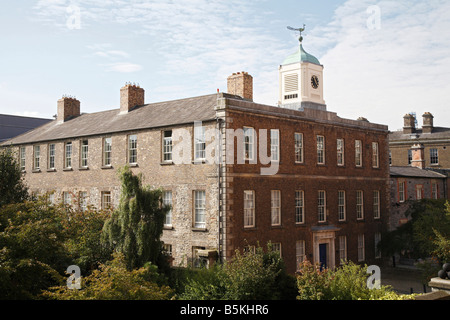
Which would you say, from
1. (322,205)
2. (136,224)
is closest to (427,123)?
(322,205)

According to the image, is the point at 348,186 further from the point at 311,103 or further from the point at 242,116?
the point at 242,116

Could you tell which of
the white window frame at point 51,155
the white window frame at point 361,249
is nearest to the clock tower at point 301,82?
the white window frame at point 361,249

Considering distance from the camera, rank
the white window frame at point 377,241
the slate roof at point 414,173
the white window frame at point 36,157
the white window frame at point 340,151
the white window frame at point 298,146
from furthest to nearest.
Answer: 1. the slate roof at point 414,173
2. the white window frame at point 36,157
3. the white window frame at point 377,241
4. the white window frame at point 340,151
5. the white window frame at point 298,146

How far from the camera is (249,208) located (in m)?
25.0

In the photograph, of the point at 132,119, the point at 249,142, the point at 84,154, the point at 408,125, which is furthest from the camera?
the point at 408,125

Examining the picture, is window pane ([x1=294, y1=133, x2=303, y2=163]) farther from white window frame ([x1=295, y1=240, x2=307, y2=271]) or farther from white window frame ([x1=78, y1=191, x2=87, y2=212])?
white window frame ([x1=78, y1=191, x2=87, y2=212])

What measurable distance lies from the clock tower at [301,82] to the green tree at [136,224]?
47.9 ft

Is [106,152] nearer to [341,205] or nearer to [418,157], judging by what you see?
[341,205]

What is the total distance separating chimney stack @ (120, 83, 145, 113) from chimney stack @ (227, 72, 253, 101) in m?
8.24

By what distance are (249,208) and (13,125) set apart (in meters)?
45.4

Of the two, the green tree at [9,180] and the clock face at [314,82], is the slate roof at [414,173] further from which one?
the green tree at [9,180]

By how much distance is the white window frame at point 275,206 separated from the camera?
26266 millimetres
